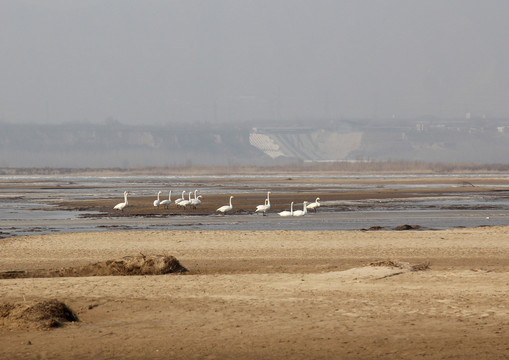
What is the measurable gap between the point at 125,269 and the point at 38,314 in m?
5.65

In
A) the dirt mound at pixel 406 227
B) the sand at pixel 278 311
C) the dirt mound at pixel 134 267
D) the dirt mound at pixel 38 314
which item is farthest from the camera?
the dirt mound at pixel 406 227

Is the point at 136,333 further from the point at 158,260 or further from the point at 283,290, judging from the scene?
the point at 158,260

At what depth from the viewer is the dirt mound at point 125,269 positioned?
57.4ft

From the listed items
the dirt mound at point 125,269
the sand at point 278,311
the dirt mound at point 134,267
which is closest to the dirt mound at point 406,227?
the sand at point 278,311

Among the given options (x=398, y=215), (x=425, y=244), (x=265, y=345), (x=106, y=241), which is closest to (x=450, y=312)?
(x=265, y=345)

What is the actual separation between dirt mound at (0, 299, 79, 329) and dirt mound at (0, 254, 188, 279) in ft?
16.6

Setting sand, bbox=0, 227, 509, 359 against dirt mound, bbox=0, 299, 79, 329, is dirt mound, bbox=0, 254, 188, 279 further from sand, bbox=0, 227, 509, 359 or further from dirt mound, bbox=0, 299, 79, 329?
dirt mound, bbox=0, 299, 79, 329

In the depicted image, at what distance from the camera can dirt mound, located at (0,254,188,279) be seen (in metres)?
17.5

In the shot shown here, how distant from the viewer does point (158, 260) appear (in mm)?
17750

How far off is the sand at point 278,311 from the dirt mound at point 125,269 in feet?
2.21

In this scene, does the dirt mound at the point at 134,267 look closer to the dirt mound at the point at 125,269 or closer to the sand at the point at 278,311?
the dirt mound at the point at 125,269

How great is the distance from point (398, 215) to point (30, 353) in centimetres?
2959

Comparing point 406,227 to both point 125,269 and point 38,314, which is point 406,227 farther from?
point 38,314

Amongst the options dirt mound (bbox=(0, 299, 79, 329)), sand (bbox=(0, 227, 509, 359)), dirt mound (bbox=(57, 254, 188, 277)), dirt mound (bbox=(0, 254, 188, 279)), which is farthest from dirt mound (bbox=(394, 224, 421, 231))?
dirt mound (bbox=(0, 299, 79, 329))
